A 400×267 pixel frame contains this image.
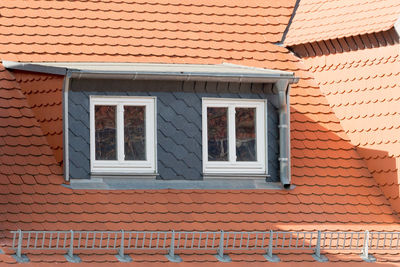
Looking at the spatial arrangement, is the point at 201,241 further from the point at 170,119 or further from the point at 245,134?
the point at 245,134

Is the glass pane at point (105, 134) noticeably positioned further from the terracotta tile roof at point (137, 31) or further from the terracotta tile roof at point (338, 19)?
the terracotta tile roof at point (338, 19)

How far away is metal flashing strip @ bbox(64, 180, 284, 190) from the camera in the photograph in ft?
67.5

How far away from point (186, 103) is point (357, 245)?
3044mm

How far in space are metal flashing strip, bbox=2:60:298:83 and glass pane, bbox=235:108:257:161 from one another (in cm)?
48

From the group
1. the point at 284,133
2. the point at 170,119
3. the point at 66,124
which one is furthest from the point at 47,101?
the point at 284,133

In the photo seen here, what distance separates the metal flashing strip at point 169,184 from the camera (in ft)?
67.5

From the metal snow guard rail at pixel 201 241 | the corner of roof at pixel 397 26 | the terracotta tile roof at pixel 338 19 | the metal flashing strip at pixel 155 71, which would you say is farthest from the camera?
the terracotta tile roof at pixel 338 19

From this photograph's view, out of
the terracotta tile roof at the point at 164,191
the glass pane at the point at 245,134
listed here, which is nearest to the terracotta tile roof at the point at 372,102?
the terracotta tile roof at the point at 164,191

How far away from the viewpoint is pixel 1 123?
2092 cm

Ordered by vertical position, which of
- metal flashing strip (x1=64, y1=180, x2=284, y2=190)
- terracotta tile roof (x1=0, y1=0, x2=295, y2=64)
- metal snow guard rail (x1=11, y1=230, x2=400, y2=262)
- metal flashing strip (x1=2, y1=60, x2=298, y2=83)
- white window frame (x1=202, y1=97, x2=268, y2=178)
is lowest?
metal snow guard rail (x1=11, y1=230, x2=400, y2=262)

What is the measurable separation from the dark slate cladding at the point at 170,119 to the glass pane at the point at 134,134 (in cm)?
20

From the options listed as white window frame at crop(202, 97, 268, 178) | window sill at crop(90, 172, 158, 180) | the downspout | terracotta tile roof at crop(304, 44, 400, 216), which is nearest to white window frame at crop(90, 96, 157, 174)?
window sill at crop(90, 172, 158, 180)

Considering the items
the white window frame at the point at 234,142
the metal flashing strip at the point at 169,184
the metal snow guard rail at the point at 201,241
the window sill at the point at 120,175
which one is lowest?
the metal snow guard rail at the point at 201,241

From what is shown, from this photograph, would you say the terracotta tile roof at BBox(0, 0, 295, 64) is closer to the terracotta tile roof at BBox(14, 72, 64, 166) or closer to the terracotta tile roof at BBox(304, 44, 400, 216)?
the terracotta tile roof at BBox(14, 72, 64, 166)
